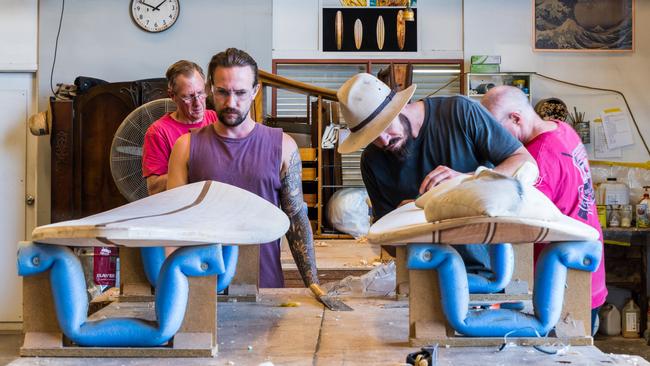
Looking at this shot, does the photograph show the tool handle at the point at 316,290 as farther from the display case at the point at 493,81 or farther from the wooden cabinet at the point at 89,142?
the display case at the point at 493,81

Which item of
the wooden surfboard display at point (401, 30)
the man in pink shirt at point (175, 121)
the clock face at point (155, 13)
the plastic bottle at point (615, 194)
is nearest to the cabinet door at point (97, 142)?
the clock face at point (155, 13)

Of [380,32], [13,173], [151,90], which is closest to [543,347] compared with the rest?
[151,90]

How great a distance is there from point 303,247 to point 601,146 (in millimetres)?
4989

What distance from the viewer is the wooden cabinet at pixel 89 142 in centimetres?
632

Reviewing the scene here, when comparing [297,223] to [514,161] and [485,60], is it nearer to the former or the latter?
[514,161]

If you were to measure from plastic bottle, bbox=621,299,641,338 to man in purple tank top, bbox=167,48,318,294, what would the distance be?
4.86m

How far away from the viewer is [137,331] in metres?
1.64

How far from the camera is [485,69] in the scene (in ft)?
22.0

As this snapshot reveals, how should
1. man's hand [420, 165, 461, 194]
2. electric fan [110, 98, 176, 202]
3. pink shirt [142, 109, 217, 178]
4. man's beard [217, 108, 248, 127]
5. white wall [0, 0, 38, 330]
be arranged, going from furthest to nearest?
white wall [0, 0, 38, 330], electric fan [110, 98, 176, 202], pink shirt [142, 109, 217, 178], man's beard [217, 108, 248, 127], man's hand [420, 165, 461, 194]

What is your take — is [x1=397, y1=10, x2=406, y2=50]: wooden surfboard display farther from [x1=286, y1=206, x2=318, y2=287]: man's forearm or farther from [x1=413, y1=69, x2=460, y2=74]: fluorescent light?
[x1=286, y1=206, x2=318, y2=287]: man's forearm

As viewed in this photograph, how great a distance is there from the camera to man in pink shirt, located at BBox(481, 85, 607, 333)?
2.85 metres

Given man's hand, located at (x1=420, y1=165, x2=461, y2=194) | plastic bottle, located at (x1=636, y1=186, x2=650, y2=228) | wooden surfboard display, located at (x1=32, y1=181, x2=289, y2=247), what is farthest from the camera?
plastic bottle, located at (x1=636, y1=186, x2=650, y2=228)

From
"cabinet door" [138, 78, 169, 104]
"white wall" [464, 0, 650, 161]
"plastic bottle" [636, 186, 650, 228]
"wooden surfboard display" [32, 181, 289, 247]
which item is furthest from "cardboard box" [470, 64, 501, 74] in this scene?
"wooden surfboard display" [32, 181, 289, 247]

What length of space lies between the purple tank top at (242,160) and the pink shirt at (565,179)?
92 centimetres
